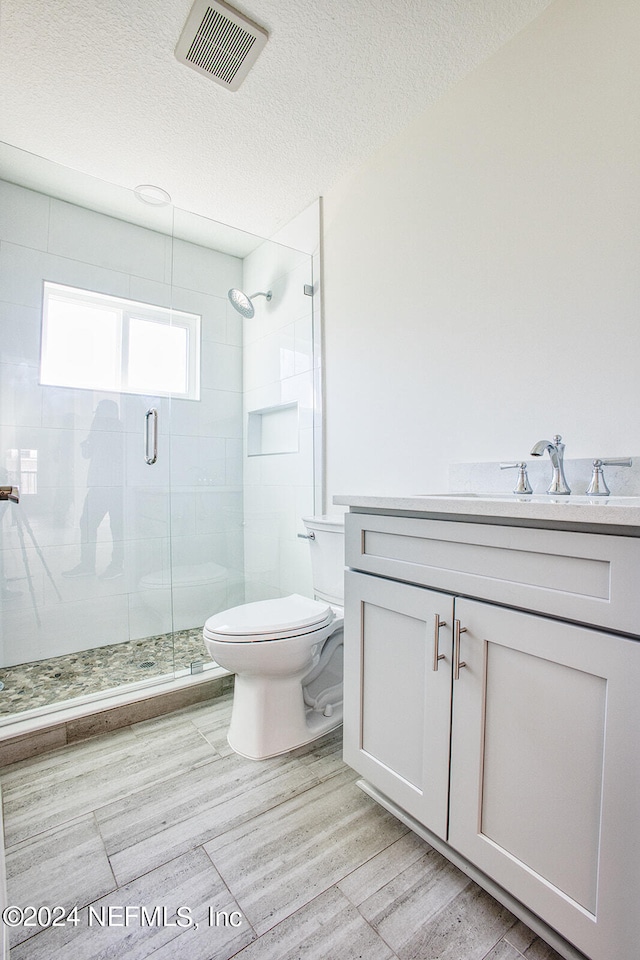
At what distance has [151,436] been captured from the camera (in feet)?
7.41

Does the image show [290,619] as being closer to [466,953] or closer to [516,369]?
[466,953]

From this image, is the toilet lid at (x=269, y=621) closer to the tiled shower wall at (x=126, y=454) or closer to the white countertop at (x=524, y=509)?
the white countertop at (x=524, y=509)

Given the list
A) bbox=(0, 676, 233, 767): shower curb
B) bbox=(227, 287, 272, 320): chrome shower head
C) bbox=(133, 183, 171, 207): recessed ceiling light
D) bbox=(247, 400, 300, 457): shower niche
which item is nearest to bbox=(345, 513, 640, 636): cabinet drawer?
bbox=(0, 676, 233, 767): shower curb

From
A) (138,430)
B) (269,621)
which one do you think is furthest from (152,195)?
(269,621)

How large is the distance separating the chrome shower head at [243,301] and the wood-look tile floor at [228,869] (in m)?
2.04

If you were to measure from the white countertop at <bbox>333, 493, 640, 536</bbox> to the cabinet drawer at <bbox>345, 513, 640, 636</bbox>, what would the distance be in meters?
0.02

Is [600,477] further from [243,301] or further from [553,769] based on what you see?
[243,301]

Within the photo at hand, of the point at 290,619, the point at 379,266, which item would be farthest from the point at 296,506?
the point at 379,266

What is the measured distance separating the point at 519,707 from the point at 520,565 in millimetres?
267

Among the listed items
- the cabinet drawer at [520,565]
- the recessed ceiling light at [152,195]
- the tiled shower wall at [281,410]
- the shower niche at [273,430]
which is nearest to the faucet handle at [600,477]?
the cabinet drawer at [520,565]

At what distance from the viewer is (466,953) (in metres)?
0.89

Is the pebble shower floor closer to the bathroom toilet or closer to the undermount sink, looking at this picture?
the bathroom toilet

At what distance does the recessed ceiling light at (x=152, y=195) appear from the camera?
85.6 inches

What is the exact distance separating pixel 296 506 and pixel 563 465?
1.36 metres
